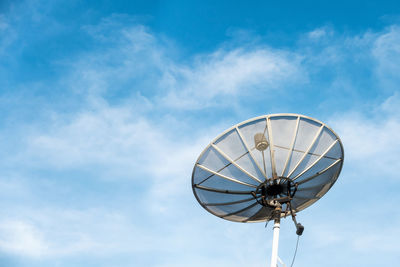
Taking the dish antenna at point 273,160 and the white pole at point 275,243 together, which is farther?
the dish antenna at point 273,160

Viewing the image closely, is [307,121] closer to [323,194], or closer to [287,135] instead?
[287,135]

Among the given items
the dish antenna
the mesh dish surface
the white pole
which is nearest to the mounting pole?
the white pole

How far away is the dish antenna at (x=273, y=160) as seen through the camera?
46.5 ft

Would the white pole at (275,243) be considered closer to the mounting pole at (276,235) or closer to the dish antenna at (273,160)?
the mounting pole at (276,235)

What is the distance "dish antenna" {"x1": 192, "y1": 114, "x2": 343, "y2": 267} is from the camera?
46.5 feet

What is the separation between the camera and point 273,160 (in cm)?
1423

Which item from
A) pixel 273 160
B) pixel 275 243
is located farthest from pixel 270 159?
pixel 275 243

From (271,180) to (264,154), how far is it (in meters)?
1.05

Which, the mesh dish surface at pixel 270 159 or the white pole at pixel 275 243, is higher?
the mesh dish surface at pixel 270 159

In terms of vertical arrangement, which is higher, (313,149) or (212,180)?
(313,149)

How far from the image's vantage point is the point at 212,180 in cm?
1520

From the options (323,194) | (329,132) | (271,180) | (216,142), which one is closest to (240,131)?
(216,142)

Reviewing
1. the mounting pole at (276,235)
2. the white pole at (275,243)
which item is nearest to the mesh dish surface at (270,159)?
the mounting pole at (276,235)

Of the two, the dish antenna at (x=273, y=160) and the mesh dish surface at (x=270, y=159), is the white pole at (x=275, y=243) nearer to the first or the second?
the dish antenna at (x=273, y=160)
